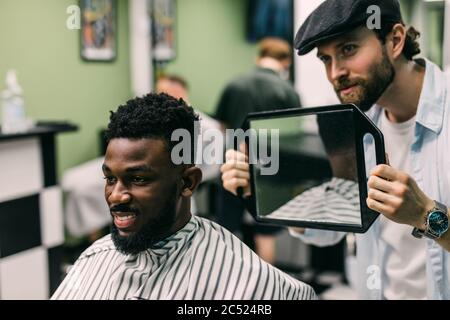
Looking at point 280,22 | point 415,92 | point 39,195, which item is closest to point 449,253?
point 415,92

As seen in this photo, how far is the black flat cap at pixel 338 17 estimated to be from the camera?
1076mm

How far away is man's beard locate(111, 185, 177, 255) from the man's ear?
56 centimetres

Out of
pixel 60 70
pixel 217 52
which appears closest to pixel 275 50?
pixel 60 70

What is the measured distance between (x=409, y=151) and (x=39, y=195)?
2158 mm

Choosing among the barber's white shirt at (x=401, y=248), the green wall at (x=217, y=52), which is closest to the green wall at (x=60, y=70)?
the barber's white shirt at (x=401, y=248)

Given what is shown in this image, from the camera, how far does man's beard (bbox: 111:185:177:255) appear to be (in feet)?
3.27

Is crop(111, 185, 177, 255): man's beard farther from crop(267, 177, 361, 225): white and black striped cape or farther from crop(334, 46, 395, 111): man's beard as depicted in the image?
crop(334, 46, 395, 111): man's beard

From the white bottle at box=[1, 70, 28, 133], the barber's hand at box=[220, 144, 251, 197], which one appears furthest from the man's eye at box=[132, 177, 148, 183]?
the white bottle at box=[1, 70, 28, 133]

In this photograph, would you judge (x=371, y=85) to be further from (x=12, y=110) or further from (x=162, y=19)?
(x=12, y=110)

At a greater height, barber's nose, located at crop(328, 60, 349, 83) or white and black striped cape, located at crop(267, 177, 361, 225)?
barber's nose, located at crop(328, 60, 349, 83)

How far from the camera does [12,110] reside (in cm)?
281

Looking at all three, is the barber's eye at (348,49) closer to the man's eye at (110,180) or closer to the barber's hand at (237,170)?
the barber's hand at (237,170)

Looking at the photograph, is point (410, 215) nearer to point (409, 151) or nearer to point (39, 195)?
point (409, 151)

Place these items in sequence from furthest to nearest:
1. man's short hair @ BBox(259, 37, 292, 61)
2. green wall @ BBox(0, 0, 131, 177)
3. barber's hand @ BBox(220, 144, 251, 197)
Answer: man's short hair @ BBox(259, 37, 292, 61)
green wall @ BBox(0, 0, 131, 177)
barber's hand @ BBox(220, 144, 251, 197)
